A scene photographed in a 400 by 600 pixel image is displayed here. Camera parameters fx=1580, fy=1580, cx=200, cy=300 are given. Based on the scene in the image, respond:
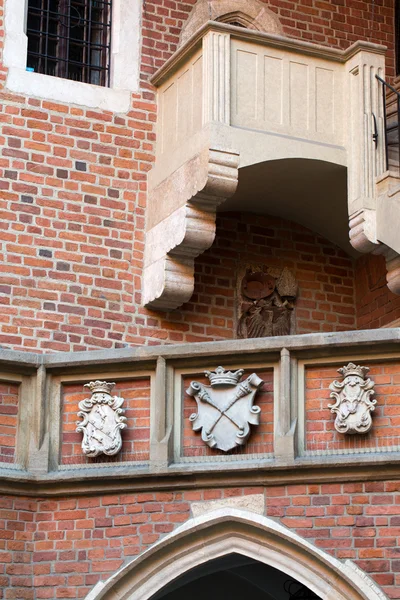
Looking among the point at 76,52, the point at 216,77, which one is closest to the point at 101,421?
the point at 216,77

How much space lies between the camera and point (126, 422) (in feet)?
34.0

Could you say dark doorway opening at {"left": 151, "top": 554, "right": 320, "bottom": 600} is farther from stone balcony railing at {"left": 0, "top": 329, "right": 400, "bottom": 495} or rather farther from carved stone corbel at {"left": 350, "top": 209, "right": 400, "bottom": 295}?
carved stone corbel at {"left": 350, "top": 209, "right": 400, "bottom": 295}

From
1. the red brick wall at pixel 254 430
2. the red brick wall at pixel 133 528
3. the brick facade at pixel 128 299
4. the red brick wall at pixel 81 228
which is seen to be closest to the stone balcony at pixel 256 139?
the red brick wall at pixel 81 228

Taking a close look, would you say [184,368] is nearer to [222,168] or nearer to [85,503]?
[85,503]

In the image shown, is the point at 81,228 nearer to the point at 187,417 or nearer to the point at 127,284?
the point at 127,284

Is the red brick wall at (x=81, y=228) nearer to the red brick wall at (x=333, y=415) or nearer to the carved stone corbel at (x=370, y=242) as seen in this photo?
the carved stone corbel at (x=370, y=242)

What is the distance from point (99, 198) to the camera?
501 inches

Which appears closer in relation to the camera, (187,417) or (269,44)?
(187,417)

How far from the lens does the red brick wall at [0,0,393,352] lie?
12.2 meters

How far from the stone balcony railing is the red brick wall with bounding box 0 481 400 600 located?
96mm

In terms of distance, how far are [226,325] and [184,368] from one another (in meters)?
2.72

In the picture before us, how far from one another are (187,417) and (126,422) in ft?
1.34

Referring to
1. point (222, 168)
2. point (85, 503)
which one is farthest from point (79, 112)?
point (85, 503)

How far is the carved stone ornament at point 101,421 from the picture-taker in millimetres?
10297
